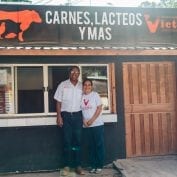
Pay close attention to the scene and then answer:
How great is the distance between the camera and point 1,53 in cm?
756

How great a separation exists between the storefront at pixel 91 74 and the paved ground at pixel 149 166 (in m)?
0.21

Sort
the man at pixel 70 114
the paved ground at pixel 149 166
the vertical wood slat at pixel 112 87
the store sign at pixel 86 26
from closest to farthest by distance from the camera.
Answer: the paved ground at pixel 149 166
the store sign at pixel 86 26
the man at pixel 70 114
the vertical wood slat at pixel 112 87

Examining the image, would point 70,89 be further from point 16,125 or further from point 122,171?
point 122,171

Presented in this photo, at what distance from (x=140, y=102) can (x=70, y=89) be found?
1.78m

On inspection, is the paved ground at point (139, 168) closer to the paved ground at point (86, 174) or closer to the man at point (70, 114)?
the paved ground at point (86, 174)

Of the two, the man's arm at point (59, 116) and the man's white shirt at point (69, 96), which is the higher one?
the man's white shirt at point (69, 96)

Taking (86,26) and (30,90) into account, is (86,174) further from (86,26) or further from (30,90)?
(86,26)

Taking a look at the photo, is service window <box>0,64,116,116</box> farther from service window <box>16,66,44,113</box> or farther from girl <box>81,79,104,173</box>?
girl <box>81,79,104,173</box>

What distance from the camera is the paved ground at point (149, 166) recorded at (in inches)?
296

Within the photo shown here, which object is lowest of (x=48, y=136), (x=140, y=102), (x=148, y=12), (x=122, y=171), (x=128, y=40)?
(x=122, y=171)

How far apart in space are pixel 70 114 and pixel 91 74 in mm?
1190

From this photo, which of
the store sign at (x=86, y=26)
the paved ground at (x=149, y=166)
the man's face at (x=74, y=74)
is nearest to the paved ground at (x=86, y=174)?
the paved ground at (x=149, y=166)

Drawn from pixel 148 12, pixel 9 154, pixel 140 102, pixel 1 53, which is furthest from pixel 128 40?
pixel 9 154

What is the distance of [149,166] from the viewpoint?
26.4ft
